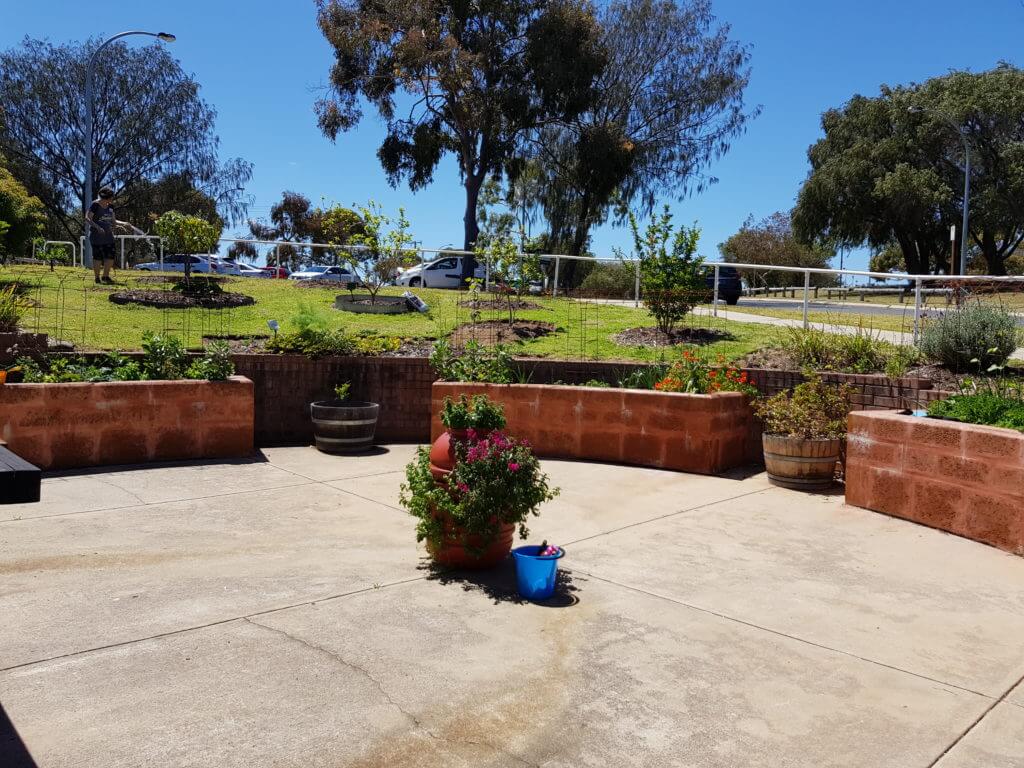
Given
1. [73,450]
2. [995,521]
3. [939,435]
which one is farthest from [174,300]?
[995,521]

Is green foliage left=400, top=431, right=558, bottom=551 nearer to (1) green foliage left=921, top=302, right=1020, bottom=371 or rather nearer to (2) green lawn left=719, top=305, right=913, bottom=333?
(1) green foliage left=921, top=302, right=1020, bottom=371

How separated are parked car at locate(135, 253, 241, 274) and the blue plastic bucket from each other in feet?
43.2

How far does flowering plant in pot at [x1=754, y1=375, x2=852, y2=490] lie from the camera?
8156 mm

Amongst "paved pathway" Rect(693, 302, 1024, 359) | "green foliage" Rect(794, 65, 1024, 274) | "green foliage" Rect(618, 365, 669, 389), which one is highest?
"green foliage" Rect(794, 65, 1024, 274)

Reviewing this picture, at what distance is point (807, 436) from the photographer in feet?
26.9

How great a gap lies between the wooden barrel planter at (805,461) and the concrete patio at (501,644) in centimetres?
90

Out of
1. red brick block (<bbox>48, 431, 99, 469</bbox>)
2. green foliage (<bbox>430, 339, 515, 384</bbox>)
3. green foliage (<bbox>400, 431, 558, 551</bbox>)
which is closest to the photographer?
green foliage (<bbox>400, 431, 558, 551</bbox>)

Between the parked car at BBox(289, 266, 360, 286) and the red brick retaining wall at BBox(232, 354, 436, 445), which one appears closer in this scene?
the red brick retaining wall at BBox(232, 354, 436, 445)

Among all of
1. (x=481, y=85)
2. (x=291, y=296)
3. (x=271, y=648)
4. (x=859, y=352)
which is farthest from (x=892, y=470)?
(x=481, y=85)

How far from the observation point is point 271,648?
4316 millimetres

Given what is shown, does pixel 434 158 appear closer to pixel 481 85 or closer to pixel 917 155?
pixel 481 85

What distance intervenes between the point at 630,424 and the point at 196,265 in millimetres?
27361

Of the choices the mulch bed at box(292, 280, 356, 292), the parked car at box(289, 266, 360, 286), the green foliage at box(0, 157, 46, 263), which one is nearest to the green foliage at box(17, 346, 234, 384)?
the parked car at box(289, 266, 360, 286)

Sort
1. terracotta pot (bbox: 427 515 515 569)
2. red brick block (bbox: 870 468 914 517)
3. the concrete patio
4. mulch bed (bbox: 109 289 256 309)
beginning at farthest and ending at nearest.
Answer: mulch bed (bbox: 109 289 256 309) → red brick block (bbox: 870 468 914 517) → terracotta pot (bbox: 427 515 515 569) → the concrete patio
